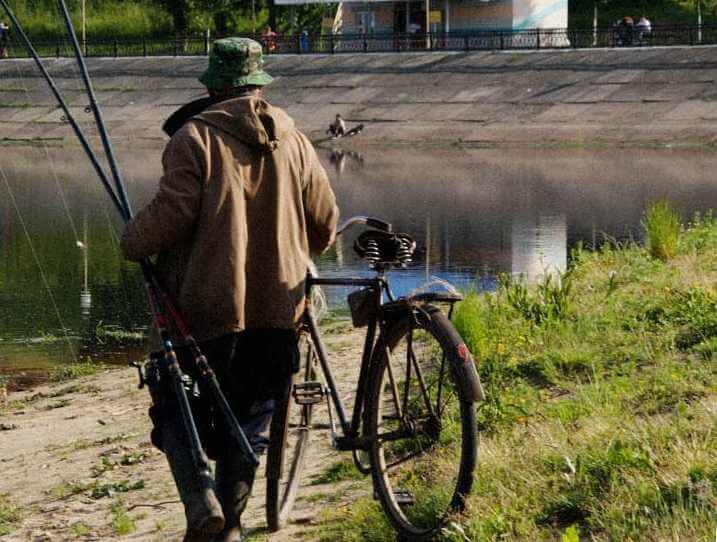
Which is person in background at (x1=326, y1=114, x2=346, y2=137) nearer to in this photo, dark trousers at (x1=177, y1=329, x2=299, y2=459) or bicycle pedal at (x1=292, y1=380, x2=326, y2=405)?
bicycle pedal at (x1=292, y1=380, x2=326, y2=405)

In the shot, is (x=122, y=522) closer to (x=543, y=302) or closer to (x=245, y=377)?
(x=245, y=377)

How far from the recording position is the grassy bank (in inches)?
186

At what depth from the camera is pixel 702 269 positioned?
1048 centimetres

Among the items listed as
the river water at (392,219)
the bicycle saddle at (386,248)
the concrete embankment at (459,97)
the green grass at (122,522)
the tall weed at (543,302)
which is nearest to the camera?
the bicycle saddle at (386,248)

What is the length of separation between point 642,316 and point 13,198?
2323 cm

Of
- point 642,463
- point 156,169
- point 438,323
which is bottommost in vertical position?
point 156,169

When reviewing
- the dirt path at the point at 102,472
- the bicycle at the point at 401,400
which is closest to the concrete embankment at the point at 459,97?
the dirt path at the point at 102,472

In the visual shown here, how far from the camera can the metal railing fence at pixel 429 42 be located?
170 ft

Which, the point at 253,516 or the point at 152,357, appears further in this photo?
the point at 253,516

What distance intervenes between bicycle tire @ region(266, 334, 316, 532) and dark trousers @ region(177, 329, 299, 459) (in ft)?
0.50

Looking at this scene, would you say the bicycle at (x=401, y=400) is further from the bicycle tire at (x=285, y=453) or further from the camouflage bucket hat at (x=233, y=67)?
the camouflage bucket hat at (x=233, y=67)

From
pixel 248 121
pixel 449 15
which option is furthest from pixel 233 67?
pixel 449 15

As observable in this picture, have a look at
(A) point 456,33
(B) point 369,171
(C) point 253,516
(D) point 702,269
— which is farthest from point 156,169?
(C) point 253,516

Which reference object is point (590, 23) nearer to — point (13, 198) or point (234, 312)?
point (13, 198)
